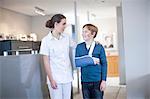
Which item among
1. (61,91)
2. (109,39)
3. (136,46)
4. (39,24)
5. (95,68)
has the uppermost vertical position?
(39,24)

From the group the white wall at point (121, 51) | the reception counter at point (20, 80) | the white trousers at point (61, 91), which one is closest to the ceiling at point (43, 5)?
the white wall at point (121, 51)

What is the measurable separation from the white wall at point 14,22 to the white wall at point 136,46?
7.89 ft

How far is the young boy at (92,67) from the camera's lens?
2.21m

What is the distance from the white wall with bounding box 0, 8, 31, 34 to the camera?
5.28 meters

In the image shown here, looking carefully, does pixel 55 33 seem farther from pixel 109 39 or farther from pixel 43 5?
pixel 109 39

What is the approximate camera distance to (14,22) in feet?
18.8

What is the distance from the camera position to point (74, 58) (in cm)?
239

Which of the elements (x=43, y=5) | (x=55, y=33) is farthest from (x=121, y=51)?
(x=55, y=33)

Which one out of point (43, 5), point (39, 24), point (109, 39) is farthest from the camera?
point (109, 39)

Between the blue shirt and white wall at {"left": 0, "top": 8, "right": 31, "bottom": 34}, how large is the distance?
3141 millimetres

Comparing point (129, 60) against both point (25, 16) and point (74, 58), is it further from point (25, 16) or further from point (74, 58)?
point (25, 16)

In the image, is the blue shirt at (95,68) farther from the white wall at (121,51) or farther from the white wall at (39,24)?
the white wall at (121,51)

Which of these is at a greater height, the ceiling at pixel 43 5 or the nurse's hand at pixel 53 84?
the ceiling at pixel 43 5

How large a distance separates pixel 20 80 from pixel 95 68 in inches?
47.3
